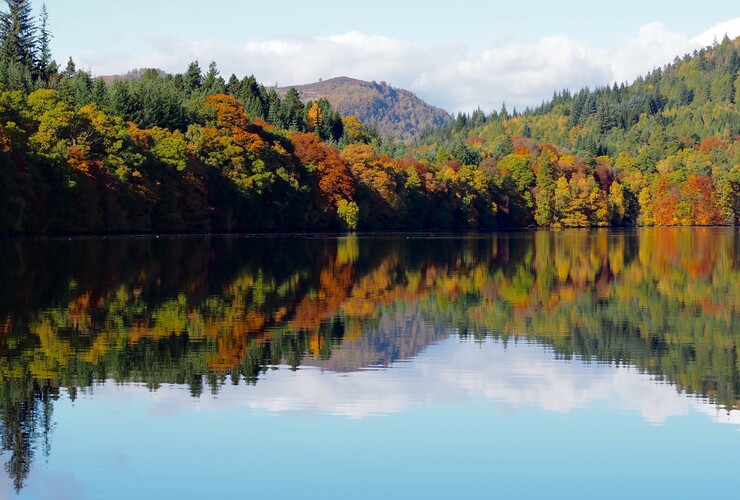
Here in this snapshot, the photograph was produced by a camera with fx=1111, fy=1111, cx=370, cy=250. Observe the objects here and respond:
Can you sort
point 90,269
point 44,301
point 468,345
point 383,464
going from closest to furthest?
point 383,464 < point 468,345 < point 44,301 < point 90,269

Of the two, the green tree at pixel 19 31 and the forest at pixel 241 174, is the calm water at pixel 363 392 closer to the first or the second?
the forest at pixel 241 174

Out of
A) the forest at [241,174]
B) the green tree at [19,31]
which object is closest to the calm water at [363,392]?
the forest at [241,174]

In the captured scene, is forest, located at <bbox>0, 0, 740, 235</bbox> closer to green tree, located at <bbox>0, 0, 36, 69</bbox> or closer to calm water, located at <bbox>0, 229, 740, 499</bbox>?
green tree, located at <bbox>0, 0, 36, 69</bbox>

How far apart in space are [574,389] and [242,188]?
93.1 m

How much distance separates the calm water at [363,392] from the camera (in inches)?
495

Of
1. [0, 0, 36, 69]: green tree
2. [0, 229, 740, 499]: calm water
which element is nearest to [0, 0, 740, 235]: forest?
[0, 0, 36, 69]: green tree

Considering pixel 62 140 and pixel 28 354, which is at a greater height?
pixel 62 140

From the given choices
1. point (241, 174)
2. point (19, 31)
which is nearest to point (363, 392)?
point (241, 174)

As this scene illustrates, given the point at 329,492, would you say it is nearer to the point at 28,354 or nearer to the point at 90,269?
the point at 28,354

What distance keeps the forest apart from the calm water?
50.0 meters

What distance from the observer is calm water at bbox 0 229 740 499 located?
12578mm

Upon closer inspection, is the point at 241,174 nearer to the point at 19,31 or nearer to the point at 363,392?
the point at 19,31

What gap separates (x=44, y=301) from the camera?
99.7ft

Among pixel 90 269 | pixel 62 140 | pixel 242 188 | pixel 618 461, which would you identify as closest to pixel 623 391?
pixel 618 461
